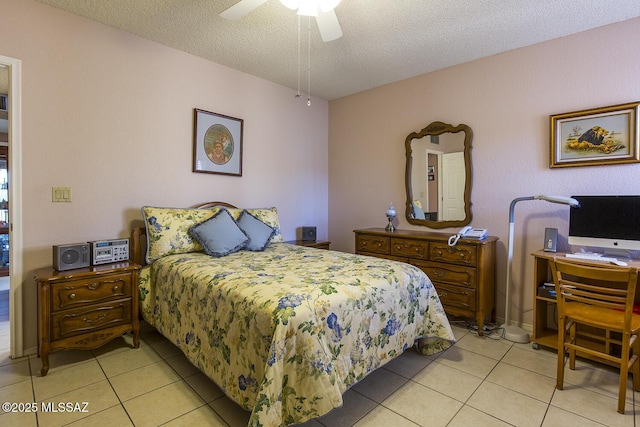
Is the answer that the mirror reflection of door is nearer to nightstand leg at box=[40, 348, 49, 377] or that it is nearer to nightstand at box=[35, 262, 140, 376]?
nightstand at box=[35, 262, 140, 376]

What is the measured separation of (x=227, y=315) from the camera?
1.67m

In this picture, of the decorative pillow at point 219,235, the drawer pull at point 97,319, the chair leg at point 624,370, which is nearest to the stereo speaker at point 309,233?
the decorative pillow at point 219,235

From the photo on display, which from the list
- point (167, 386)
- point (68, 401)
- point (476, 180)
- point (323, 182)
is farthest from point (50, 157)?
point (476, 180)

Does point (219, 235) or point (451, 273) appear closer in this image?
point (219, 235)

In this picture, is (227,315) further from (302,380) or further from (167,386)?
(167,386)

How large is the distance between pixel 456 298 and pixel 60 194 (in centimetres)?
346

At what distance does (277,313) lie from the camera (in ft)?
4.66

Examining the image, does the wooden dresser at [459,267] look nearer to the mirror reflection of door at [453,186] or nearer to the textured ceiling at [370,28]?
the mirror reflection of door at [453,186]

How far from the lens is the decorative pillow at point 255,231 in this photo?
294 cm

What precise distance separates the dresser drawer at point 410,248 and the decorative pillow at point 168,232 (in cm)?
195

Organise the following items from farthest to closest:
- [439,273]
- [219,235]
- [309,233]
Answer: [309,233], [439,273], [219,235]

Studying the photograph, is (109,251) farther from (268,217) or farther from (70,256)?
(268,217)

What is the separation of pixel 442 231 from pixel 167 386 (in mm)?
2883

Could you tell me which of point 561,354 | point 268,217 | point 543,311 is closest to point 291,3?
point 268,217
